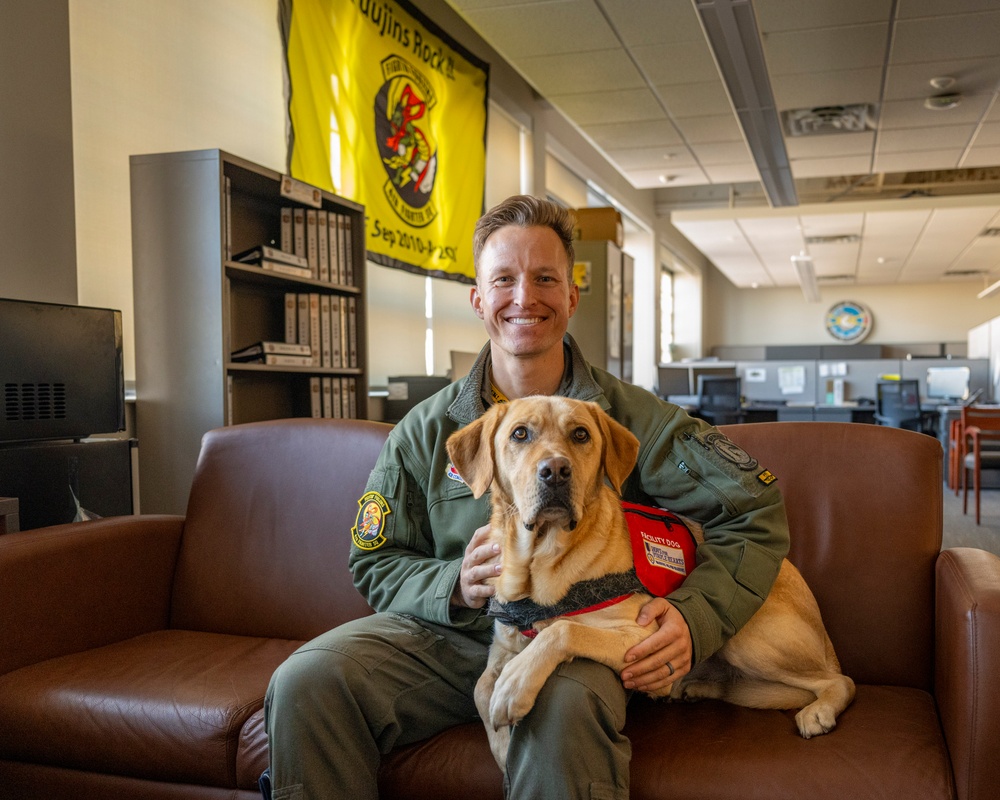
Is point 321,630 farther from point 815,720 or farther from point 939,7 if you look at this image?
point 939,7

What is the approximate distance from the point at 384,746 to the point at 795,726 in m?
0.75

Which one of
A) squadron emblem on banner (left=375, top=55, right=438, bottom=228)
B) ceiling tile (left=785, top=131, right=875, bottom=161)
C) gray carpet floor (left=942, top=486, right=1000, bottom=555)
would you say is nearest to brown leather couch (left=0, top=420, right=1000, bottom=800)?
squadron emblem on banner (left=375, top=55, right=438, bottom=228)

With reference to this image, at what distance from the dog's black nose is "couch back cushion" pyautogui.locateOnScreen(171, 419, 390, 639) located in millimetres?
751

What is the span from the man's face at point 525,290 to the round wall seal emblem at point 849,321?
18.2 m

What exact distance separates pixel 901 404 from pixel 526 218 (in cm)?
920

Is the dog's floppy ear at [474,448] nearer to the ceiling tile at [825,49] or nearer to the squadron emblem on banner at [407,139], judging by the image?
the squadron emblem on banner at [407,139]

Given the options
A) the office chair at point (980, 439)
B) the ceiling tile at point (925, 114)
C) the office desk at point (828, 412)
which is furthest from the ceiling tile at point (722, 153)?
the office chair at point (980, 439)

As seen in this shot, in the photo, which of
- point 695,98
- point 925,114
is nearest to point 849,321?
point 925,114

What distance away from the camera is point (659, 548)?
1643 millimetres

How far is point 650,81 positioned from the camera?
625 centimetres

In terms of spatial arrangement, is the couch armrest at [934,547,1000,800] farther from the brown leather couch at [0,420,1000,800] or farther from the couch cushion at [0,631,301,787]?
the couch cushion at [0,631,301,787]

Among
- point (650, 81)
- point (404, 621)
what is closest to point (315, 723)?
point (404, 621)

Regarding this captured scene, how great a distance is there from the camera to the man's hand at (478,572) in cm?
164

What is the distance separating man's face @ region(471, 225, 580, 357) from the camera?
6.25ft
